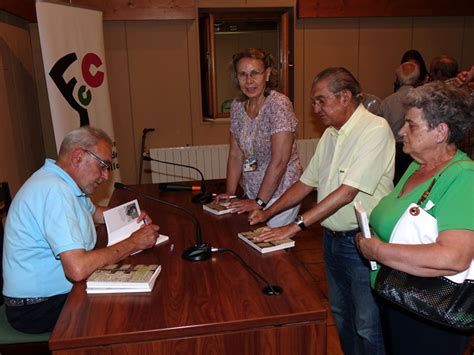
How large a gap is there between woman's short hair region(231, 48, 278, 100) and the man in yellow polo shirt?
1.64 feet

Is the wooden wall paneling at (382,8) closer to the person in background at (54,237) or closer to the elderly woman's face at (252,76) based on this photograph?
the elderly woman's face at (252,76)

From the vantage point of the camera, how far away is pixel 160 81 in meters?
4.45

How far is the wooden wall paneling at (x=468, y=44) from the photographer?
4.81 m

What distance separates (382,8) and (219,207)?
11.4 ft

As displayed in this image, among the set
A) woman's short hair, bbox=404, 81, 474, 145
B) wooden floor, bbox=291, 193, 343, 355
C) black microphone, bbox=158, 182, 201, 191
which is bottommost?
wooden floor, bbox=291, 193, 343, 355

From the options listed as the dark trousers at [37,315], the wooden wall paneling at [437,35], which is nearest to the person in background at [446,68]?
the wooden wall paneling at [437,35]

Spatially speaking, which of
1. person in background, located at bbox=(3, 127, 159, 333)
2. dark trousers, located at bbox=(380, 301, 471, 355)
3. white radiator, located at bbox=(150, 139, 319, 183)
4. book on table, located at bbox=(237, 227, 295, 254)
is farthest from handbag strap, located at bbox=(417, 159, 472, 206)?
white radiator, located at bbox=(150, 139, 319, 183)

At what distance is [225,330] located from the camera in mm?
1184

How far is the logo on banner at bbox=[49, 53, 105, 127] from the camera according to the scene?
10.8ft

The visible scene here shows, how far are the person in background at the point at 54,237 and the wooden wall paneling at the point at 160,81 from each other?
289cm

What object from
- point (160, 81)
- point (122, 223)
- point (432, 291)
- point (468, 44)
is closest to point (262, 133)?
point (122, 223)

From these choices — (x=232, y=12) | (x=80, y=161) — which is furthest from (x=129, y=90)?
(x=80, y=161)

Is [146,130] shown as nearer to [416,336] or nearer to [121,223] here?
[121,223]

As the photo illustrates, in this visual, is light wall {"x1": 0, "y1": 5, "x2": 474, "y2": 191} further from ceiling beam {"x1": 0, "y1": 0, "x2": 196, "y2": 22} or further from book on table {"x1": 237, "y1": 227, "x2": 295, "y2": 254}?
book on table {"x1": 237, "y1": 227, "x2": 295, "y2": 254}
